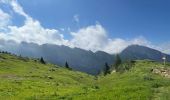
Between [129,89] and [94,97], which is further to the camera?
[129,89]

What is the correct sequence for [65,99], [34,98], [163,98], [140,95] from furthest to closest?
1. [34,98]
2. [65,99]
3. [140,95]
4. [163,98]

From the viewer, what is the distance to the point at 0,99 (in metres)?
46.8

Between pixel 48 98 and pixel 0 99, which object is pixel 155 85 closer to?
pixel 48 98

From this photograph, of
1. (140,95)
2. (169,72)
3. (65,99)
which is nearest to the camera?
(140,95)

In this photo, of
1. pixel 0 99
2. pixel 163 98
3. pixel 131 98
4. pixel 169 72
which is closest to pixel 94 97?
pixel 131 98

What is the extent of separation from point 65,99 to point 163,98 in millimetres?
12727

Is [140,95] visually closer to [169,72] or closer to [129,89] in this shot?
[129,89]

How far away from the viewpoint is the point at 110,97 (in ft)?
135

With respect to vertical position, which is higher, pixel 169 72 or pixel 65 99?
pixel 169 72

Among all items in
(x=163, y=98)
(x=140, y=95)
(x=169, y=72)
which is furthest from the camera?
(x=169, y=72)

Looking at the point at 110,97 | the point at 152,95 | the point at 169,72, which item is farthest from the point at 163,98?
the point at 169,72

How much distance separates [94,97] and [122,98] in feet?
12.5

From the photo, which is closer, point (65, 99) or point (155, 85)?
point (65, 99)

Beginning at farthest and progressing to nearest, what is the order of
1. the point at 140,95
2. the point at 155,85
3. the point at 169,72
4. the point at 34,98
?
1. the point at 169,72
2. the point at 155,85
3. the point at 34,98
4. the point at 140,95
